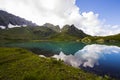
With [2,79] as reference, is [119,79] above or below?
below

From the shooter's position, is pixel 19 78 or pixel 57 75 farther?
pixel 57 75

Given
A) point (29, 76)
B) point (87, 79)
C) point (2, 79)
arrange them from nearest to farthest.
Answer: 1. point (29, 76)
2. point (2, 79)
3. point (87, 79)

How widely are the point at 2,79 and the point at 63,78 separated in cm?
804

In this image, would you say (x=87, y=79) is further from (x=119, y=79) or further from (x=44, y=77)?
(x=119, y=79)

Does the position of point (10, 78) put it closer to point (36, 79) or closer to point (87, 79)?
point (36, 79)

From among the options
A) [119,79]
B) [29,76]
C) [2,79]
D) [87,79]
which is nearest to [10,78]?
[2,79]

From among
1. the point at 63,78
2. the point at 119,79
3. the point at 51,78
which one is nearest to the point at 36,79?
the point at 51,78

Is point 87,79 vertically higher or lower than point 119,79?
higher

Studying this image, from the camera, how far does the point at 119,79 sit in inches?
1194

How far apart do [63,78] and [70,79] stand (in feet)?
3.15

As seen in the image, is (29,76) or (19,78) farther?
(19,78)

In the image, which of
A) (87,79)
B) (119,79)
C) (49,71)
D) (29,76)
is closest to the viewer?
(29,76)

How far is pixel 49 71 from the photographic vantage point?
24.8 meters

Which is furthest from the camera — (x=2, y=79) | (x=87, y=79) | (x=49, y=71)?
(x=49, y=71)
